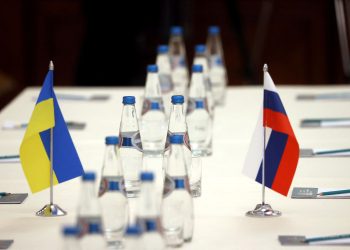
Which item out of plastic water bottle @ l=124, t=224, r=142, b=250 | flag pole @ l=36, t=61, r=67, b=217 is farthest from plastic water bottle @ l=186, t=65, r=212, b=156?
plastic water bottle @ l=124, t=224, r=142, b=250

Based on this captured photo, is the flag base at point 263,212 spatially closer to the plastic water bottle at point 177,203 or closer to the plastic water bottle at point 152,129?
the plastic water bottle at point 177,203

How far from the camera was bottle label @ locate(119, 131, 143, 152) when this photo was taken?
2.46 metres

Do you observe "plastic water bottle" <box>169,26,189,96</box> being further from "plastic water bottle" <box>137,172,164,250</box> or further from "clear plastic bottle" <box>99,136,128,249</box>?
"plastic water bottle" <box>137,172,164,250</box>

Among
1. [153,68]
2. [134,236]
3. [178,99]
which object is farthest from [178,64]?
[134,236]

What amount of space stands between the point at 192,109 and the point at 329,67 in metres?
3.50

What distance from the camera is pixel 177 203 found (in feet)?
6.46

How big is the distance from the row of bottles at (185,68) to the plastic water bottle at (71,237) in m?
1.72

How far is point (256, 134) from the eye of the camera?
7.74ft

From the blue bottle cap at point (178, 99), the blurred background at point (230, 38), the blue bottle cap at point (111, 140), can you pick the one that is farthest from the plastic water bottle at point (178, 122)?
the blurred background at point (230, 38)

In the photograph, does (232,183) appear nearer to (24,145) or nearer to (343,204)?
(343,204)

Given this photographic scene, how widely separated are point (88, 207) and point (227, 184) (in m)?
0.88

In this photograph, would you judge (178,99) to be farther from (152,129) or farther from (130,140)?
(152,129)

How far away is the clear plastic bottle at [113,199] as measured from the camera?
1.96 meters

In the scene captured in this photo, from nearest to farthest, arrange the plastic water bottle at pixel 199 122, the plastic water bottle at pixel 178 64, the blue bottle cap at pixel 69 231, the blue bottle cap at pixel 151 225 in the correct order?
the blue bottle cap at pixel 69 231 → the blue bottle cap at pixel 151 225 → the plastic water bottle at pixel 199 122 → the plastic water bottle at pixel 178 64
